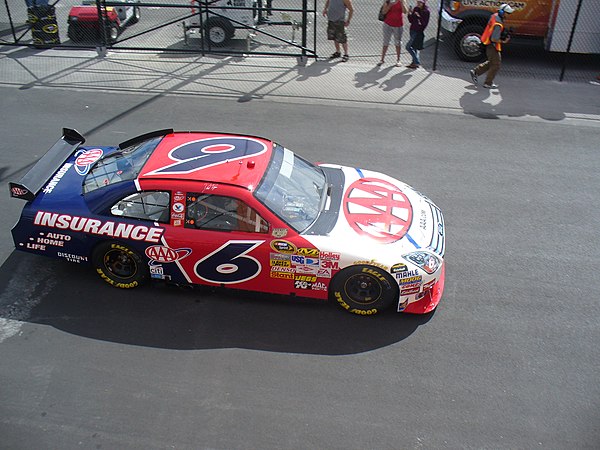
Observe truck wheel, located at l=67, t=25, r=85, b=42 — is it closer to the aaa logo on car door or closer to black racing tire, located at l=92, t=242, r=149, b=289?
black racing tire, located at l=92, t=242, r=149, b=289

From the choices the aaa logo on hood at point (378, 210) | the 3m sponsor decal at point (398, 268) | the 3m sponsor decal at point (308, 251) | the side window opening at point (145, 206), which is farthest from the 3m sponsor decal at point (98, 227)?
the 3m sponsor decal at point (398, 268)

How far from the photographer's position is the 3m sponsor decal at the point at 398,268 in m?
6.20

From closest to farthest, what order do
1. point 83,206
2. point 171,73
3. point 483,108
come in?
point 83,206 < point 483,108 < point 171,73

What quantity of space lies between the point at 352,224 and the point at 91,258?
2.94 m

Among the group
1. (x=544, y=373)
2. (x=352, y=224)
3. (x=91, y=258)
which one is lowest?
(x=544, y=373)

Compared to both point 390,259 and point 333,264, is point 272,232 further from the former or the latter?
point 390,259

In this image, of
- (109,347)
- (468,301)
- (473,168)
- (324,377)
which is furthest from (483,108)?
(109,347)

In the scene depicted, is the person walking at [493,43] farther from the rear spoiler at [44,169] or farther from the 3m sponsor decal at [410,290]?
the rear spoiler at [44,169]

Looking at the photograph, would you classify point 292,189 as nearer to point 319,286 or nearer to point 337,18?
point 319,286

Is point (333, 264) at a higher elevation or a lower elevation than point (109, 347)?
higher

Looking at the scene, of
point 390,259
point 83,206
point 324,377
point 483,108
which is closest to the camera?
point 324,377

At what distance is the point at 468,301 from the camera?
682 centimetres

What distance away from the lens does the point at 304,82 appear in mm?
13242

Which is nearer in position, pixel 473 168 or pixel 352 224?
pixel 352 224
